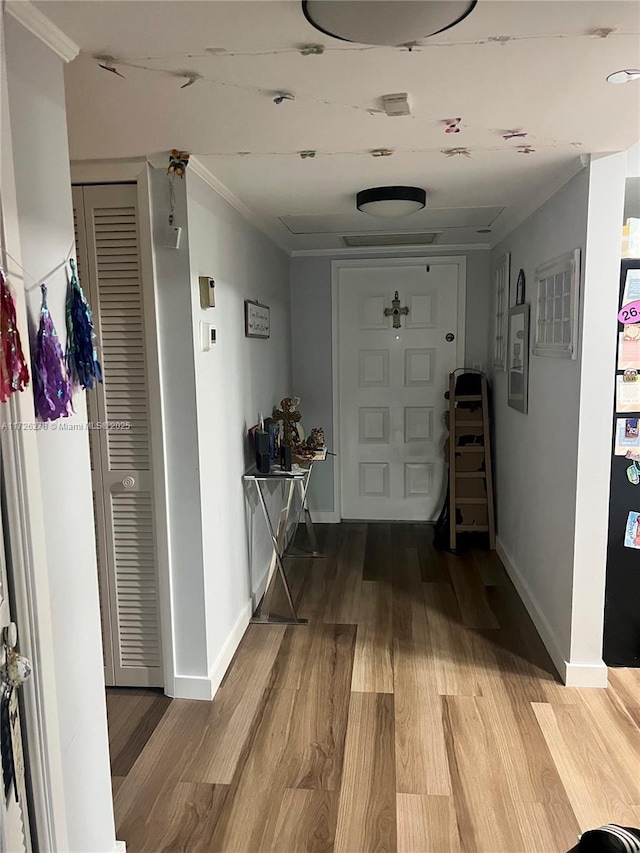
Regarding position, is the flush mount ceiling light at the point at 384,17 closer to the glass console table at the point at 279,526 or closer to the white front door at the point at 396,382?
the glass console table at the point at 279,526

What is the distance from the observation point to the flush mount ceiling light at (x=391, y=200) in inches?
107

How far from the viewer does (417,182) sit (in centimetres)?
265

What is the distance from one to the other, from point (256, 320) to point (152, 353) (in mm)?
1118

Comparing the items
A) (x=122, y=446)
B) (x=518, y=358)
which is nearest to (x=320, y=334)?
(x=518, y=358)

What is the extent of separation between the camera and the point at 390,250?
4.50 metres

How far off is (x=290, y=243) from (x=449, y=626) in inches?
104

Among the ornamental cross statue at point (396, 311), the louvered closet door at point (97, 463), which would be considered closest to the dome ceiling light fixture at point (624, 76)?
the louvered closet door at point (97, 463)

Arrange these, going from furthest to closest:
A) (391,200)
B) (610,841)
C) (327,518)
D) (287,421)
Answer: (327,518)
(287,421)
(391,200)
(610,841)

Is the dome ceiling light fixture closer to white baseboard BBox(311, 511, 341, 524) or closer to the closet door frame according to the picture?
the closet door frame

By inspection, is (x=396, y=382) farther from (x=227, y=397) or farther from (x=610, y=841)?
(x=610, y=841)

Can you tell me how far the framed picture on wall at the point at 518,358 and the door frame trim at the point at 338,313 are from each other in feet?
2.91

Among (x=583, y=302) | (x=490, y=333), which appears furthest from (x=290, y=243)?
(x=583, y=302)

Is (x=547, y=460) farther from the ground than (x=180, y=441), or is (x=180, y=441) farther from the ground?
(x=180, y=441)

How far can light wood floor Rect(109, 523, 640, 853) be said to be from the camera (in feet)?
6.18
